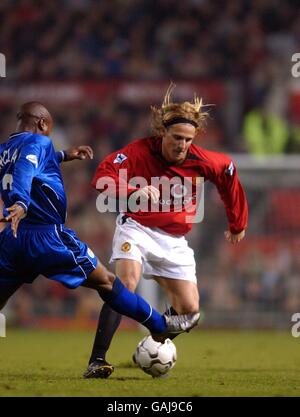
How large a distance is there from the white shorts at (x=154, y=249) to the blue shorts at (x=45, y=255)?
905 millimetres

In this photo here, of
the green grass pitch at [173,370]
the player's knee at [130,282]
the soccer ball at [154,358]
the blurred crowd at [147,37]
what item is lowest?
the green grass pitch at [173,370]

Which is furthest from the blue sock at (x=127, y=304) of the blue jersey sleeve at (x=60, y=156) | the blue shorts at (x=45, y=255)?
the blue jersey sleeve at (x=60, y=156)

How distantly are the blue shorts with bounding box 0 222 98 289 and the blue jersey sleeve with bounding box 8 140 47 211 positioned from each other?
0.37 m

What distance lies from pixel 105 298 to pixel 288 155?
9.29 metres

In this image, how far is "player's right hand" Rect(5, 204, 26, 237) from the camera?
5301 millimetres

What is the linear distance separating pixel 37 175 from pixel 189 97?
31.9 ft

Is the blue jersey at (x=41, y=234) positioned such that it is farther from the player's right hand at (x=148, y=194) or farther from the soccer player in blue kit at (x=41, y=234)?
the player's right hand at (x=148, y=194)

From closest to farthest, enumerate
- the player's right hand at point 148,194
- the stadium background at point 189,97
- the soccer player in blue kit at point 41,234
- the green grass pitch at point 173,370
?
Answer: the green grass pitch at point 173,370 → the soccer player in blue kit at point 41,234 → the player's right hand at point 148,194 → the stadium background at point 189,97

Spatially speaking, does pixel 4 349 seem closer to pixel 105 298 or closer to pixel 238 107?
pixel 105 298

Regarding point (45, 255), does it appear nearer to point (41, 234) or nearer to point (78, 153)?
point (41, 234)

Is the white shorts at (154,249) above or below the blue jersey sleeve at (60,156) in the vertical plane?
below

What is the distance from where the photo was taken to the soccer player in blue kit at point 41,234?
5.72 m

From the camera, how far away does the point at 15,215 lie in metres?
5.30
